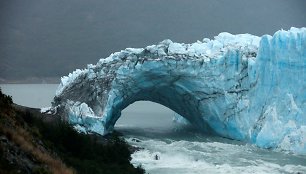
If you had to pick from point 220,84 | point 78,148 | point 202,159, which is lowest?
point 202,159

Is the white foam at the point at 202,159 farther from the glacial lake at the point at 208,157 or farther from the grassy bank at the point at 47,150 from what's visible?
the grassy bank at the point at 47,150

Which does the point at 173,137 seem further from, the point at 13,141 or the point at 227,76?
the point at 13,141

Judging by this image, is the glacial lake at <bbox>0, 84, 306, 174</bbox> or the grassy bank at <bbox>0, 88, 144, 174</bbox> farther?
the glacial lake at <bbox>0, 84, 306, 174</bbox>

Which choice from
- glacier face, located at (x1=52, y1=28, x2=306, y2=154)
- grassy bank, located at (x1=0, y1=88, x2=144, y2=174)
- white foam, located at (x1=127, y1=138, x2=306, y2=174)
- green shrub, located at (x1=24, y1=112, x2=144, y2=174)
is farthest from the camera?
glacier face, located at (x1=52, y1=28, x2=306, y2=154)

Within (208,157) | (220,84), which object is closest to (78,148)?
(208,157)

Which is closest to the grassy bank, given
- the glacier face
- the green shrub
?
the green shrub

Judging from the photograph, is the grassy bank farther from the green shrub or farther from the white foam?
the white foam

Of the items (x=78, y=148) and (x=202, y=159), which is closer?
(x=78, y=148)

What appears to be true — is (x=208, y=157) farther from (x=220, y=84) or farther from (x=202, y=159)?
(x=220, y=84)
